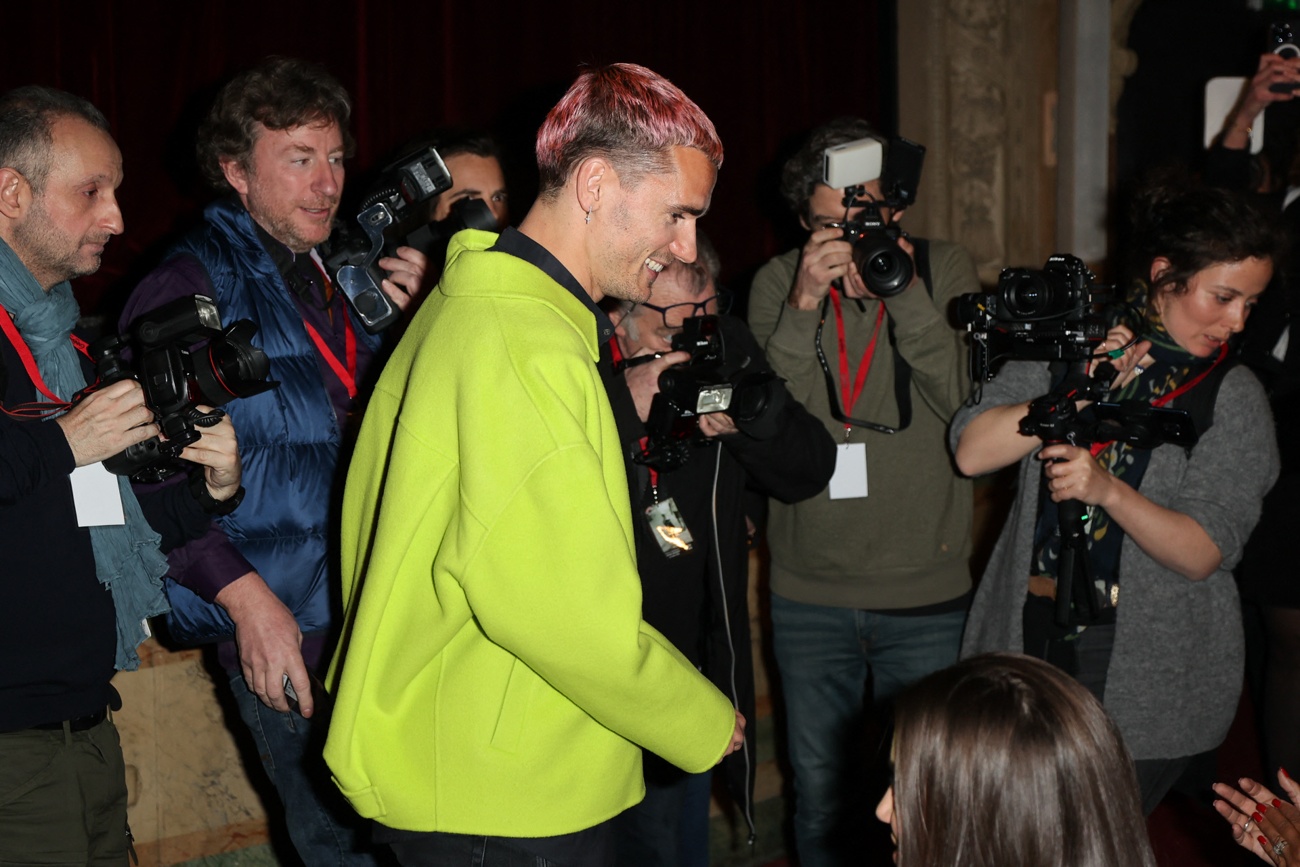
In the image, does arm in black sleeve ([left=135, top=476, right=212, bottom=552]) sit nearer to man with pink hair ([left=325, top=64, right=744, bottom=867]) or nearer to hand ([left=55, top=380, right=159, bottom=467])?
hand ([left=55, top=380, right=159, bottom=467])

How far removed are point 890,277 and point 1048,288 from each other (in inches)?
14.9

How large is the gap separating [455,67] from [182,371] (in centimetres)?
192

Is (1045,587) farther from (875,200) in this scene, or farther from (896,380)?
(875,200)

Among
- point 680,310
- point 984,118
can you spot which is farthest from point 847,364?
point 984,118

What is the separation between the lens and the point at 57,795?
6.39ft

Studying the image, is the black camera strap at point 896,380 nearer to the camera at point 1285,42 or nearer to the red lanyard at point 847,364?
the red lanyard at point 847,364

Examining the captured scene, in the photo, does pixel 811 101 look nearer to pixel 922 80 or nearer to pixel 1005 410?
pixel 922 80

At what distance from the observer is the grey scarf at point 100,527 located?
198cm

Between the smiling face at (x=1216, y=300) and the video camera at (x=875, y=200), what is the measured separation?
1.87 ft

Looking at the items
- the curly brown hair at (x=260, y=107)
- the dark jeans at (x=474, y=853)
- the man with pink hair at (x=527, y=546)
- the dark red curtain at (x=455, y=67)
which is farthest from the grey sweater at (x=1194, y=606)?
the dark red curtain at (x=455, y=67)

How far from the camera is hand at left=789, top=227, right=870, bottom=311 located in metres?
2.68

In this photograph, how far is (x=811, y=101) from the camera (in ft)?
14.2

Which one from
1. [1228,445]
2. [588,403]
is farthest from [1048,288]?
[588,403]

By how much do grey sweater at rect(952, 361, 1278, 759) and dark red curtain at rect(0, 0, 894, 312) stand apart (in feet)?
6.46
